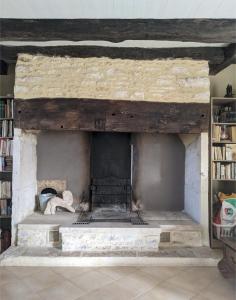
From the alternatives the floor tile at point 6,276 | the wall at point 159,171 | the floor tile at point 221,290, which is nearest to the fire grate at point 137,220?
the wall at point 159,171

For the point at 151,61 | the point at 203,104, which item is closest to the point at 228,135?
the point at 203,104

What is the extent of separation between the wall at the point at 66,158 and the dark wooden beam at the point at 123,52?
4.24 feet

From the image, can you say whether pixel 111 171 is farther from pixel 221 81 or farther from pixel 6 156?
pixel 221 81

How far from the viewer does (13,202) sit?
305cm

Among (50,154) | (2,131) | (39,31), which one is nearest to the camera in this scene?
(39,31)

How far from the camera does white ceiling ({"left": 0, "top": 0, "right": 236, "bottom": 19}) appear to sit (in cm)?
214

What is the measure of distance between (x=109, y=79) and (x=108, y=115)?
0.51m

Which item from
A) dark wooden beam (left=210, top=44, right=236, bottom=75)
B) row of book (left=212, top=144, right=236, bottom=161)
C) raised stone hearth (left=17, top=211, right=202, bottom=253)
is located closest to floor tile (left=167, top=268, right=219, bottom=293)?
raised stone hearth (left=17, top=211, right=202, bottom=253)

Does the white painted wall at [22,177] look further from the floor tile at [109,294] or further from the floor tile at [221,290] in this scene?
the floor tile at [221,290]

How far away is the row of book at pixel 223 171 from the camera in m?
3.24

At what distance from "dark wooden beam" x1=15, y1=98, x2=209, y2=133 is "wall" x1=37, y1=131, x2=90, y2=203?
747 millimetres

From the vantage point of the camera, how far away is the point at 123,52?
10.1 ft

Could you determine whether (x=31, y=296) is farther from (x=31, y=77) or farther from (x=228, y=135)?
(x=228, y=135)

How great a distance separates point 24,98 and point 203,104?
8.19 feet
